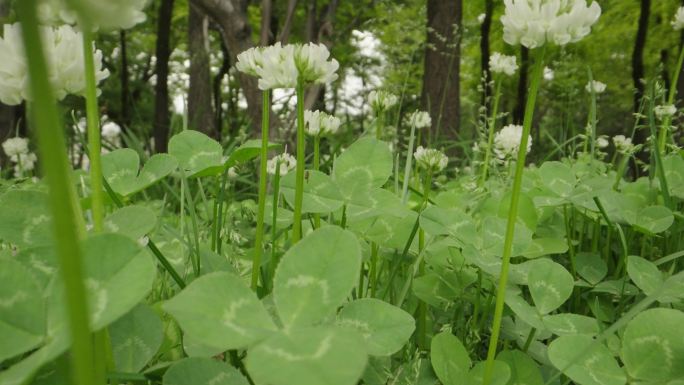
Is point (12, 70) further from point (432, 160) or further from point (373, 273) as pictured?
point (432, 160)

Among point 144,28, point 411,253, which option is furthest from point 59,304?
point 144,28

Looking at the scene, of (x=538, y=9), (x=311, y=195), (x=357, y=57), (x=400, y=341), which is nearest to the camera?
(x=400, y=341)

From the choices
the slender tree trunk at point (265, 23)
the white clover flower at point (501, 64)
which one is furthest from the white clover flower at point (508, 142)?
the slender tree trunk at point (265, 23)

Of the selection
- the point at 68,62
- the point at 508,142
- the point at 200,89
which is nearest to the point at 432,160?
the point at 508,142

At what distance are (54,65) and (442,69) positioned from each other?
534cm

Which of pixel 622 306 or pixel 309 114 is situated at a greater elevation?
pixel 309 114

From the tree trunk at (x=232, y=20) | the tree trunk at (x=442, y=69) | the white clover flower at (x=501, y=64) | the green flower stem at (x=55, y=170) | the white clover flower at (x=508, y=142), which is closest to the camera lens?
the green flower stem at (x=55, y=170)

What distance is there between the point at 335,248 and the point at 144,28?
12.5 meters

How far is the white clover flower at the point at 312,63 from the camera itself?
0.86 m

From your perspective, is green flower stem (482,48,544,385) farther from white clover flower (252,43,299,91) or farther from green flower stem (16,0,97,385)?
green flower stem (16,0,97,385)

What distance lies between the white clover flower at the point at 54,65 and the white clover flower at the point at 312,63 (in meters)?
0.30

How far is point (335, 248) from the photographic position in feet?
1.92

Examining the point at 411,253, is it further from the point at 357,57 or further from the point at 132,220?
the point at 357,57

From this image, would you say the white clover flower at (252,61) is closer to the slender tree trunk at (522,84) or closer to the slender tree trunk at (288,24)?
the slender tree trunk at (288,24)
